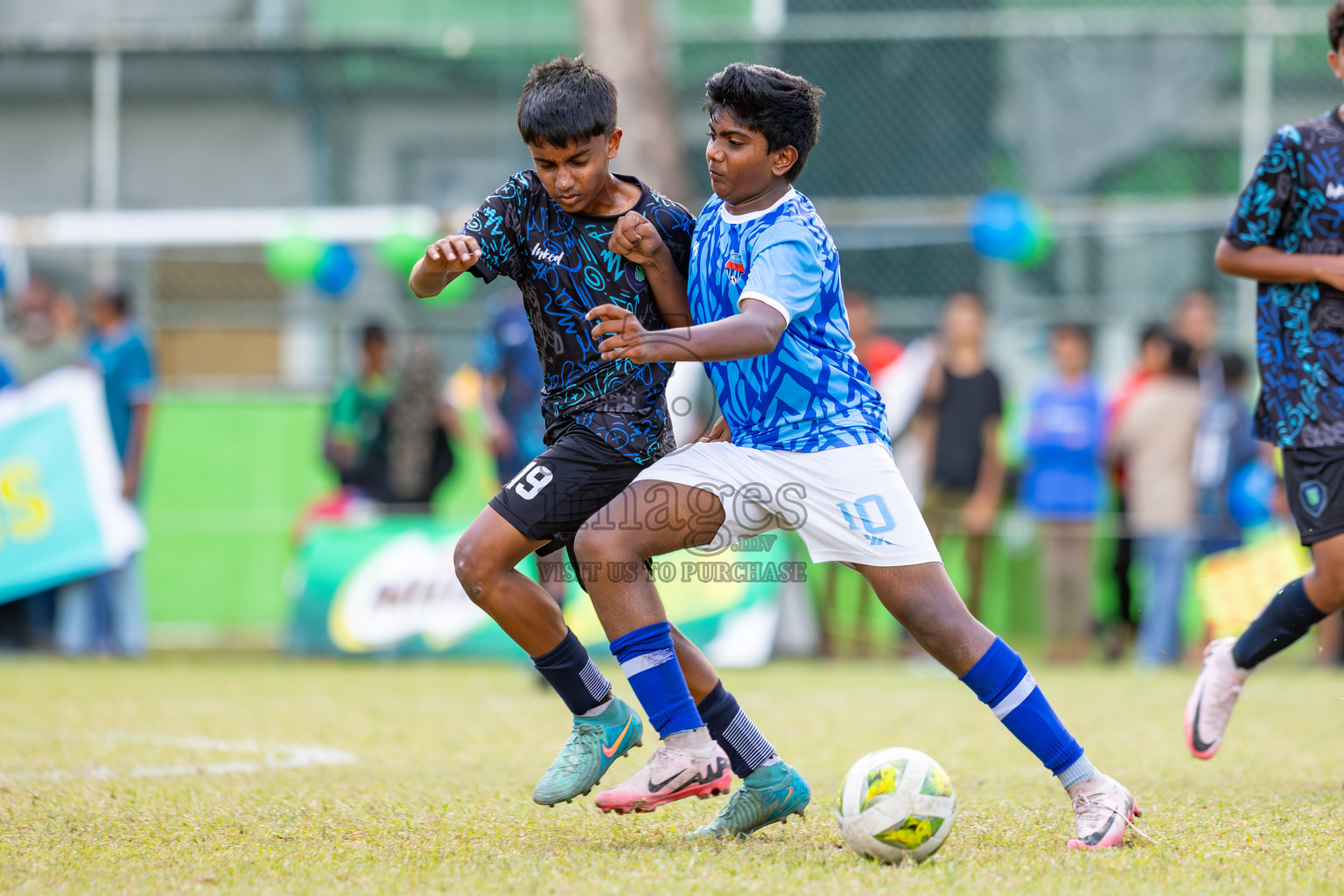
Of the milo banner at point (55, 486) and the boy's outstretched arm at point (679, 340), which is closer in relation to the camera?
the boy's outstretched arm at point (679, 340)

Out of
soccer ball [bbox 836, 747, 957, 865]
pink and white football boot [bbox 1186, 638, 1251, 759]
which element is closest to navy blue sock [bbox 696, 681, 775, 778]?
soccer ball [bbox 836, 747, 957, 865]

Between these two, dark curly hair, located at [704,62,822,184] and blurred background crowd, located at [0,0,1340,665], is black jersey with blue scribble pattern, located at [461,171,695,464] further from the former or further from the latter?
blurred background crowd, located at [0,0,1340,665]

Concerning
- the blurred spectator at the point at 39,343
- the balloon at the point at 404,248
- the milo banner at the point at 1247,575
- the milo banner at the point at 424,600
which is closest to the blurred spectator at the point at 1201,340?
the milo banner at the point at 1247,575

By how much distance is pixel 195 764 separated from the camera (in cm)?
527

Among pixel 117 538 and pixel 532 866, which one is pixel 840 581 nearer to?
pixel 117 538

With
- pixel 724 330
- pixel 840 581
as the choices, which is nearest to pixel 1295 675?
pixel 840 581

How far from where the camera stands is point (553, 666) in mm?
4082

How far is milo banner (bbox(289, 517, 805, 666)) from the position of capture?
30.7 ft

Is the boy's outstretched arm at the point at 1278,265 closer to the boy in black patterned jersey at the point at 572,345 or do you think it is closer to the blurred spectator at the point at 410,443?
the boy in black patterned jersey at the point at 572,345

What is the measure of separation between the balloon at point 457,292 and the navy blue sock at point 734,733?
22.4 feet

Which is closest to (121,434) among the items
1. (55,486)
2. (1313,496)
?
(55,486)

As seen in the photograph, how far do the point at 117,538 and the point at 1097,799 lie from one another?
7.65 m

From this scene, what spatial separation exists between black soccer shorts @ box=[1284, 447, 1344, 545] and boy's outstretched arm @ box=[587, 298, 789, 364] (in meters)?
1.84

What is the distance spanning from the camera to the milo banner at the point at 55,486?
9.90m
